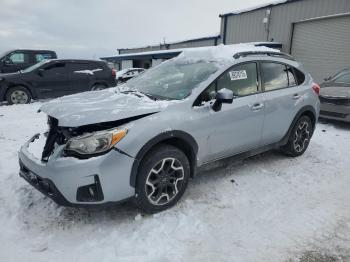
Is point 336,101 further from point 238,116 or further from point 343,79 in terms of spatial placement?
point 238,116

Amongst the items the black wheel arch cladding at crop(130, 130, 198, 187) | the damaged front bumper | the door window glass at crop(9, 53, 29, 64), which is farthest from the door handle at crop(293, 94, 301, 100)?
the door window glass at crop(9, 53, 29, 64)

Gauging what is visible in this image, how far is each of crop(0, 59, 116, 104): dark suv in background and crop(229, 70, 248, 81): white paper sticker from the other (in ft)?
26.9

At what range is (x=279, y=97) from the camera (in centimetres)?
461

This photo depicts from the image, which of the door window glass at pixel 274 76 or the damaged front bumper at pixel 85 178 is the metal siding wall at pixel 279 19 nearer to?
the door window glass at pixel 274 76

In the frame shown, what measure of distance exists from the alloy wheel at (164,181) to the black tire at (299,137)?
2424 millimetres

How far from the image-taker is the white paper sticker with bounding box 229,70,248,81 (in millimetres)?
4039

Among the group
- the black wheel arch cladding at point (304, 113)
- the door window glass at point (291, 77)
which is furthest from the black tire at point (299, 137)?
the door window glass at point (291, 77)

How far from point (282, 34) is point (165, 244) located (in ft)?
50.1

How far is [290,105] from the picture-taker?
480 cm

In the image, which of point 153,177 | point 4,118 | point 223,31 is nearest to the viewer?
point 153,177

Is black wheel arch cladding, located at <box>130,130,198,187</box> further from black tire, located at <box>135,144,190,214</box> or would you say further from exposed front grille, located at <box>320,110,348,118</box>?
exposed front grille, located at <box>320,110,348,118</box>

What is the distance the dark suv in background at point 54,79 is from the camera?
10078mm

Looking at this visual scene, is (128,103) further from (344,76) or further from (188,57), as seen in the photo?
(344,76)

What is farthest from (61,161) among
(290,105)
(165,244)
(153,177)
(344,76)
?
(344,76)
